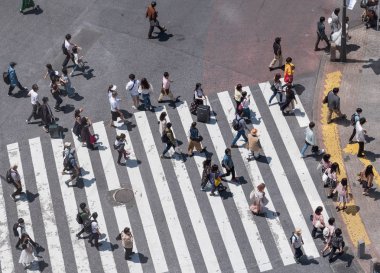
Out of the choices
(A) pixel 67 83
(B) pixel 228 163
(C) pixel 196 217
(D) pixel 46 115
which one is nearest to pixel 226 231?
(C) pixel 196 217

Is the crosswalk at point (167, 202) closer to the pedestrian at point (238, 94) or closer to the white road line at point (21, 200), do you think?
the white road line at point (21, 200)

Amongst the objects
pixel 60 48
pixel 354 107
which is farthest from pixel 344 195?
pixel 60 48

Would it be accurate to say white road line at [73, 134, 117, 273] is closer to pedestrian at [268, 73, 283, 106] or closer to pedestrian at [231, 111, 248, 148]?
pedestrian at [231, 111, 248, 148]

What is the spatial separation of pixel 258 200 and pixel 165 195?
4.17 meters

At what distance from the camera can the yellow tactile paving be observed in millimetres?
35656

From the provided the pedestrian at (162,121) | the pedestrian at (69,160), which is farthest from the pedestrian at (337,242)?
the pedestrian at (69,160)

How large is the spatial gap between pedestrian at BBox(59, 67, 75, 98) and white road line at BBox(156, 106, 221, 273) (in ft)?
22.4

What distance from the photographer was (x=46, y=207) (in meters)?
37.7

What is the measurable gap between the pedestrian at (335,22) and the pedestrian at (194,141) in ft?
31.3

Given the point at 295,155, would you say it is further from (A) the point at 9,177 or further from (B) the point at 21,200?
(A) the point at 9,177

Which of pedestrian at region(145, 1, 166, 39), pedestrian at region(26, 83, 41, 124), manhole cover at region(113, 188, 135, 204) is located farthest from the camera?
pedestrian at region(145, 1, 166, 39)

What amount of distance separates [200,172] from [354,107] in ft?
26.3

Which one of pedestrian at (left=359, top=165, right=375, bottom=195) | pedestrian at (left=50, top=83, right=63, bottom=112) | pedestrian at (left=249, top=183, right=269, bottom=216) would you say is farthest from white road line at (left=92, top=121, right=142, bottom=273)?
pedestrian at (left=359, top=165, right=375, bottom=195)

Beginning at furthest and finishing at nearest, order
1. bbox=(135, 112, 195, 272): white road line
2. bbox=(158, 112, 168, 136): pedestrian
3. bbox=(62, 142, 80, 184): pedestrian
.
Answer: bbox=(158, 112, 168, 136): pedestrian < bbox=(62, 142, 80, 184): pedestrian < bbox=(135, 112, 195, 272): white road line
